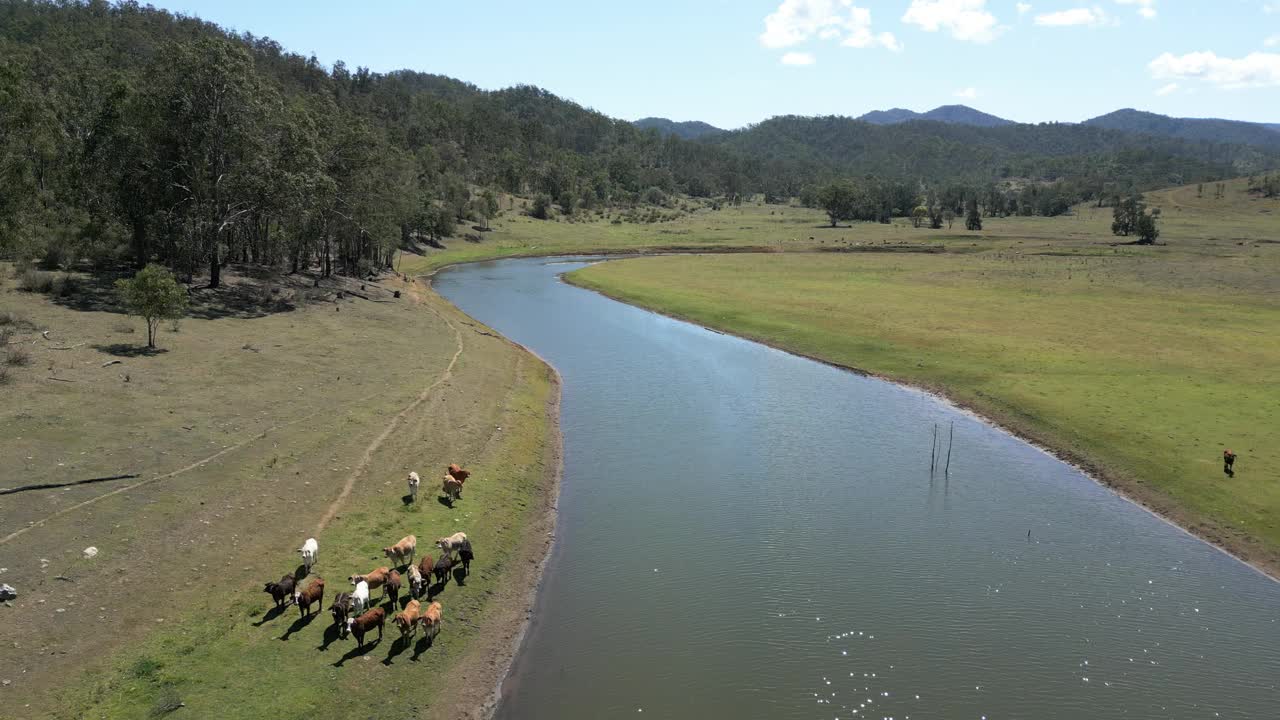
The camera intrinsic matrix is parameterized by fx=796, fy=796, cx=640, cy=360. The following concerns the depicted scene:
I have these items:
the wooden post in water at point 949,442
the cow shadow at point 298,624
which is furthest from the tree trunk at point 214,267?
the wooden post in water at point 949,442

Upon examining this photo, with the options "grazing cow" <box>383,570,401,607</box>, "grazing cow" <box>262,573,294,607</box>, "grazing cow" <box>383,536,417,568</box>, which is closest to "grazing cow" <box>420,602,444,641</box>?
"grazing cow" <box>383,570,401,607</box>

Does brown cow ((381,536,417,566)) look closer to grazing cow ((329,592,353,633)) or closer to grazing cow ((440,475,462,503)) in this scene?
grazing cow ((329,592,353,633))

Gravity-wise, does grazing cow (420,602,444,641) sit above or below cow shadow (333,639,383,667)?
above

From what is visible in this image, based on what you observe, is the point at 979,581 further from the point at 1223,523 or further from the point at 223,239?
the point at 223,239

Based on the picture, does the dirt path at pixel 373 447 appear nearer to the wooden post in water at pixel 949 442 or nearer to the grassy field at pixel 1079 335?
the wooden post in water at pixel 949 442

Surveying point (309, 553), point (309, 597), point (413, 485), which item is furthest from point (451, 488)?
point (309, 597)

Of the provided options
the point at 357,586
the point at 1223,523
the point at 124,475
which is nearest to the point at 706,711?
the point at 357,586
